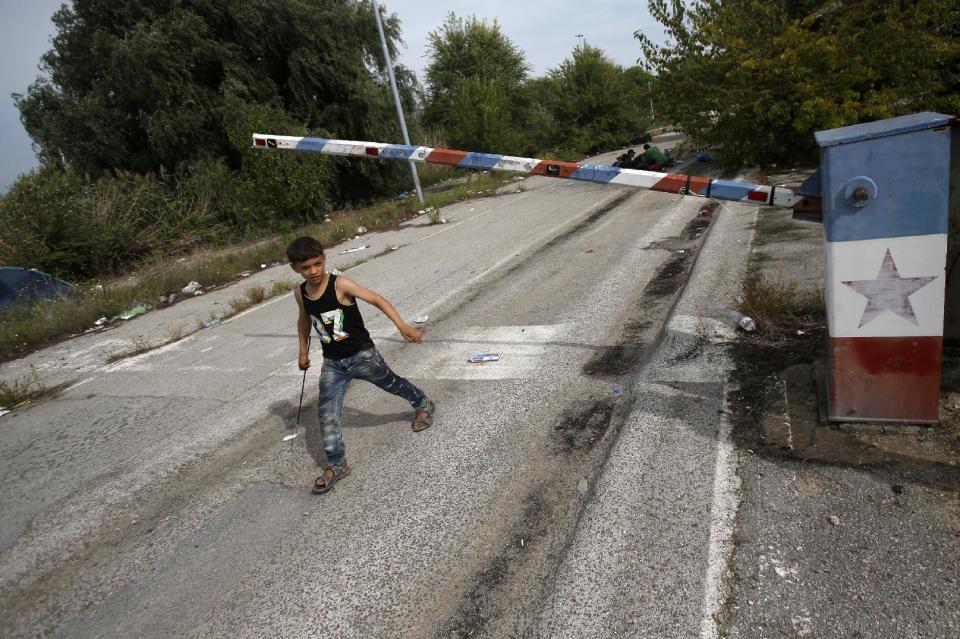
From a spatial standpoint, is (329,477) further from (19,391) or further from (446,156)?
(19,391)

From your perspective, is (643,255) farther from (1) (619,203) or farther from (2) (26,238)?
(2) (26,238)

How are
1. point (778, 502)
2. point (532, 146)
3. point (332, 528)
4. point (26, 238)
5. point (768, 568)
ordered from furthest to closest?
1. point (532, 146)
2. point (26, 238)
3. point (332, 528)
4. point (778, 502)
5. point (768, 568)

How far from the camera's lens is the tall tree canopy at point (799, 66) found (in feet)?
31.8

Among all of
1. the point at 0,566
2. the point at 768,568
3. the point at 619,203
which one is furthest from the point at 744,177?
the point at 0,566

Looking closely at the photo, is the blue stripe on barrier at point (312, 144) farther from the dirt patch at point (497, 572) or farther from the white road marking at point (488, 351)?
the dirt patch at point (497, 572)

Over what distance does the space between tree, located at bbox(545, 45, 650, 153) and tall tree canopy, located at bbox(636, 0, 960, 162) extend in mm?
17732

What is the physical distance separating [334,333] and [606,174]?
212cm

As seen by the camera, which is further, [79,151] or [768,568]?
[79,151]

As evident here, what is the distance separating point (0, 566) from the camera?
Answer: 3490mm

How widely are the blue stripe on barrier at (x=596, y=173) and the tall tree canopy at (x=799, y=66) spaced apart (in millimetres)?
9172

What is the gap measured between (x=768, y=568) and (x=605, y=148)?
31761mm

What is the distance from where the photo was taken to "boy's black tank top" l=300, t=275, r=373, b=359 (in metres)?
3.80

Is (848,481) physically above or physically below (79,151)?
below

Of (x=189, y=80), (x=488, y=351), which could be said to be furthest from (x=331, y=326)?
(x=189, y=80)
